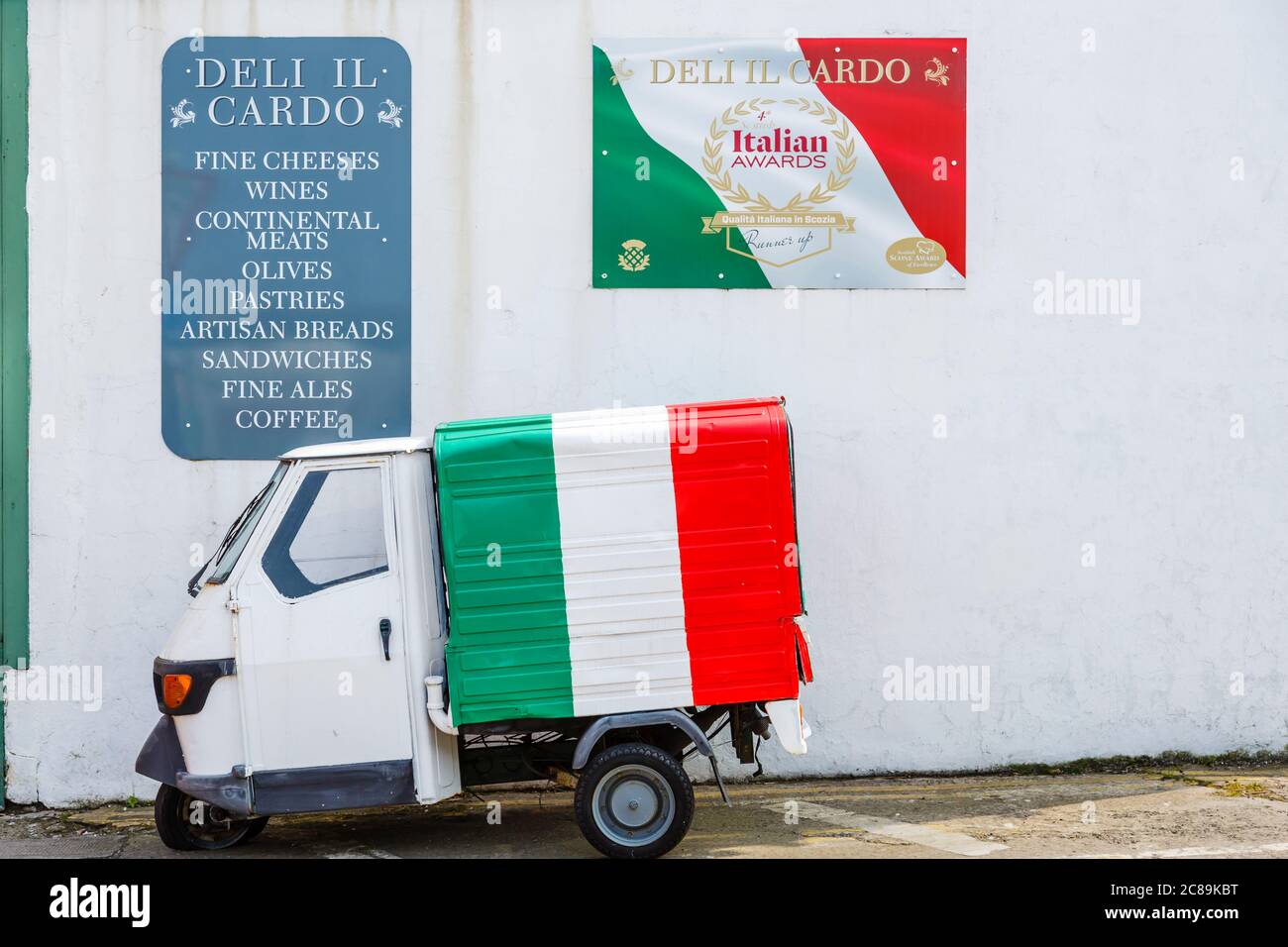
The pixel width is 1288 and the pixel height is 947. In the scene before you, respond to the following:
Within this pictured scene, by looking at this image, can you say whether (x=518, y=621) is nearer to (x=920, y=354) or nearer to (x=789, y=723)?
(x=789, y=723)

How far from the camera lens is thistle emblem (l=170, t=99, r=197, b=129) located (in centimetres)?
791

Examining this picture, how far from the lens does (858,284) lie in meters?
8.00

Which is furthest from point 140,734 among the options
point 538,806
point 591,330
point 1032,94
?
point 1032,94

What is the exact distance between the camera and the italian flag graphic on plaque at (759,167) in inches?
314

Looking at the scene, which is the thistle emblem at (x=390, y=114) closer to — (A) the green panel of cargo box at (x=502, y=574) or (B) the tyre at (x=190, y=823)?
(A) the green panel of cargo box at (x=502, y=574)

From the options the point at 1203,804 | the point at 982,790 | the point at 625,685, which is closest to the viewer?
the point at 625,685

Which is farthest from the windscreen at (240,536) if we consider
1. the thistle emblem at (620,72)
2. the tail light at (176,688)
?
the thistle emblem at (620,72)

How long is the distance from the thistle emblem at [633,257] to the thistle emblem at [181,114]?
2780 mm

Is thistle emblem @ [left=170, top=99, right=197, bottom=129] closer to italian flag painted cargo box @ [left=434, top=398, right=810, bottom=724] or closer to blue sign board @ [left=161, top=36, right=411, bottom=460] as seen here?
blue sign board @ [left=161, top=36, right=411, bottom=460]

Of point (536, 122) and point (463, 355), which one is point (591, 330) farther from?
point (536, 122)

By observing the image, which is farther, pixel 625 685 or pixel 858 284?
pixel 858 284

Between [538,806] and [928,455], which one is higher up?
[928,455]

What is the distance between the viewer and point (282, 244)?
7930 mm

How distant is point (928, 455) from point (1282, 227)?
8.79ft
